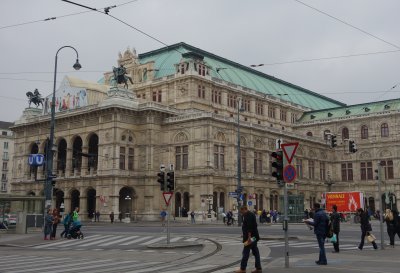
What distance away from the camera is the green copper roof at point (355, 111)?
8647 centimetres

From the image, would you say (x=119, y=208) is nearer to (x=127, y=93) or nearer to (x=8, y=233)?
(x=127, y=93)

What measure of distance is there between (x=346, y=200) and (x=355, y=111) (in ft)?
134

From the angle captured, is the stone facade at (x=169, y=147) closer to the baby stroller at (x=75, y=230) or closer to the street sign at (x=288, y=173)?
the baby stroller at (x=75, y=230)

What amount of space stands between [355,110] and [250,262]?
262ft

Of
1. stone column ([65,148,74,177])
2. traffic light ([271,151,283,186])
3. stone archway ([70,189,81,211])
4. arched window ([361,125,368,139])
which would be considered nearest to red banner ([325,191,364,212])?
arched window ([361,125,368,139])

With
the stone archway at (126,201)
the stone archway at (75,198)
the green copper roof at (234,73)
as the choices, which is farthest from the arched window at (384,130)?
the stone archway at (75,198)

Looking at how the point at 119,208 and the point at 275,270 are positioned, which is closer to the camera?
the point at 275,270

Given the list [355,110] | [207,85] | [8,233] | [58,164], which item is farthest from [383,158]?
[8,233]

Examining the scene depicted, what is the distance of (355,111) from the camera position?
90438 millimetres

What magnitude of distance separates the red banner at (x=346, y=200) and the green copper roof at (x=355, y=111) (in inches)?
1400

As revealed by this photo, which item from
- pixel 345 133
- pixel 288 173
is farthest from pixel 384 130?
pixel 288 173

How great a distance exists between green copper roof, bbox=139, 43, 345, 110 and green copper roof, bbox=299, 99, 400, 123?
4770mm

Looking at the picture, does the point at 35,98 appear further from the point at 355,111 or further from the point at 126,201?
the point at 355,111

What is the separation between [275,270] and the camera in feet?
45.2
